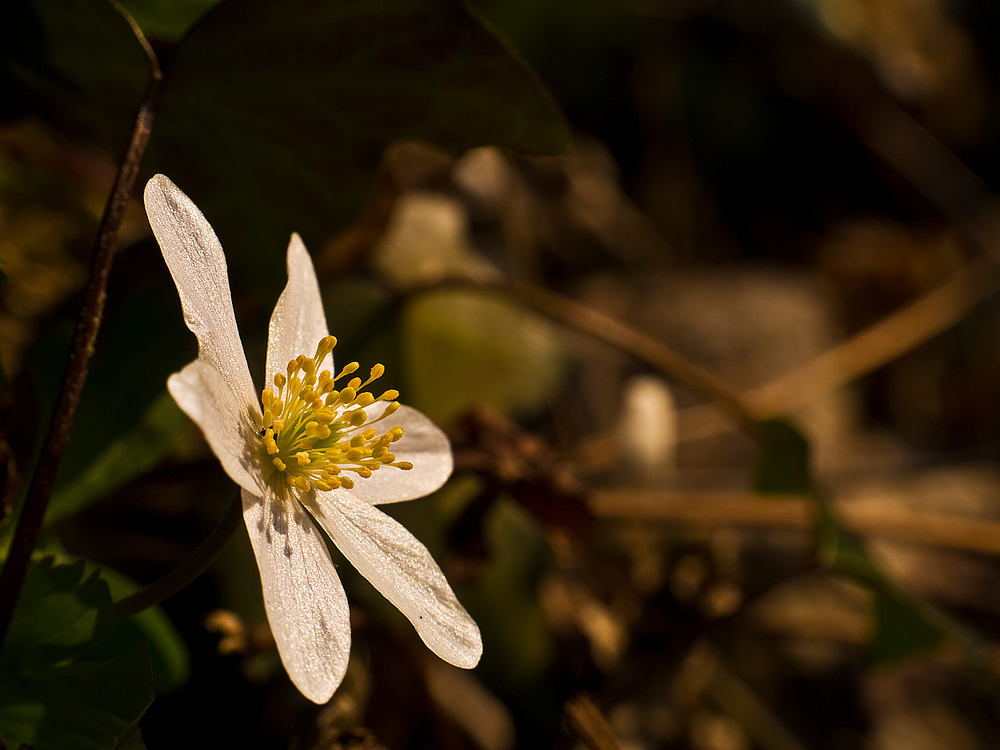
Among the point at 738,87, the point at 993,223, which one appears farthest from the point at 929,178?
Result: the point at 738,87

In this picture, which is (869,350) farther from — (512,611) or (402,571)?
(402,571)

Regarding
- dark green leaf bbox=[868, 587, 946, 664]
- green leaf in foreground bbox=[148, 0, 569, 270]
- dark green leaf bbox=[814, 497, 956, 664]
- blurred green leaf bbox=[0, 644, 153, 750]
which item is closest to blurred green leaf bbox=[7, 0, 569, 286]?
green leaf in foreground bbox=[148, 0, 569, 270]

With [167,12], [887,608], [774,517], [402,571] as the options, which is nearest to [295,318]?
[402,571]

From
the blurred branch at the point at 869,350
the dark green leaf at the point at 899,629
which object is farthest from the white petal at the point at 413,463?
the blurred branch at the point at 869,350

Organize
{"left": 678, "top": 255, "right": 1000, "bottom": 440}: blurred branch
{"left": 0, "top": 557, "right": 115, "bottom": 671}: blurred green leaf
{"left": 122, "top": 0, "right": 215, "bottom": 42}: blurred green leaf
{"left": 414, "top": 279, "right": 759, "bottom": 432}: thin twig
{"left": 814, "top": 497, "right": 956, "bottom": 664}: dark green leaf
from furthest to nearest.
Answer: {"left": 678, "top": 255, "right": 1000, "bottom": 440}: blurred branch < {"left": 414, "top": 279, "right": 759, "bottom": 432}: thin twig < {"left": 814, "top": 497, "right": 956, "bottom": 664}: dark green leaf < {"left": 122, "top": 0, "right": 215, "bottom": 42}: blurred green leaf < {"left": 0, "top": 557, "right": 115, "bottom": 671}: blurred green leaf

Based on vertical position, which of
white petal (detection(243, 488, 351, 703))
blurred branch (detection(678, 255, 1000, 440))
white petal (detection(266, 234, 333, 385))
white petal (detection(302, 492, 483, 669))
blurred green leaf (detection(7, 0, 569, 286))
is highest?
blurred green leaf (detection(7, 0, 569, 286))

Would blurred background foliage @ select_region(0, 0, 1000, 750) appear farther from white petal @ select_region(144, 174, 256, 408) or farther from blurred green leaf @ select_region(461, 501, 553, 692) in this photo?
white petal @ select_region(144, 174, 256, 408)

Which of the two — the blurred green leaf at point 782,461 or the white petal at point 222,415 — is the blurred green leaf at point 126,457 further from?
the blurred green leaf at point 782,461
